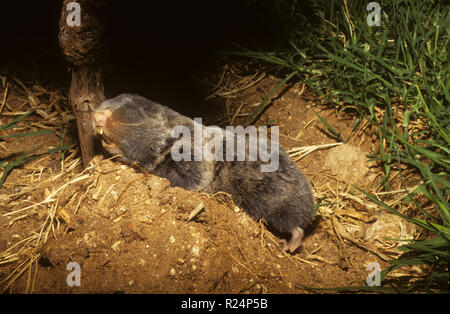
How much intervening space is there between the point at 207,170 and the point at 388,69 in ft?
6.07

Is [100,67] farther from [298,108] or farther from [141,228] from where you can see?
[298,108]

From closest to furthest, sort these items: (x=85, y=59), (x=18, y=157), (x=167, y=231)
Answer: (x=167, y=231)
(x=85, y=59)
(x=18, y=157)

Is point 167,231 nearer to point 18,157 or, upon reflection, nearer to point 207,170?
point 207,170

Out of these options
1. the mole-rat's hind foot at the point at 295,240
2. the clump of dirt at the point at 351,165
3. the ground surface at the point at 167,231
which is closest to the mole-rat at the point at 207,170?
the mole-rat's hind foot at the point at 295,240

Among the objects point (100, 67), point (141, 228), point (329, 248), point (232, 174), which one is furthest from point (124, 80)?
point (329, 248)

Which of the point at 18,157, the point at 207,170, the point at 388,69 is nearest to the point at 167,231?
the point at 207,170

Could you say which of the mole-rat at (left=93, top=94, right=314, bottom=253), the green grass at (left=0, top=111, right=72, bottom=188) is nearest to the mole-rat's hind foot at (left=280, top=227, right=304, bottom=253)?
the mole-rat at (left=93, top=94, right=314, bottom=253)

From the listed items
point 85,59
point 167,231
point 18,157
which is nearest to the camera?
point 167,231

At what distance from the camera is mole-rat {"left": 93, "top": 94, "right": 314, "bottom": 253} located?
8.90 ft

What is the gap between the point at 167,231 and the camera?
2.32 meters

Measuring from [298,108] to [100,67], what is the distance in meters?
1.90

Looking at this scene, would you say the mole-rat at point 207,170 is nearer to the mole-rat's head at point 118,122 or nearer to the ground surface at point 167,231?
the mole-rat's head at point 118,122

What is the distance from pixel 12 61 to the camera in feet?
12.1

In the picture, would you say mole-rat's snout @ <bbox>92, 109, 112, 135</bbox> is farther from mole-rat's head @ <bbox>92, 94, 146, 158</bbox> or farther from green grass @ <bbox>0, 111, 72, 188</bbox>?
green grass @ <bbox>0, 111, 72, 188</bbox>
